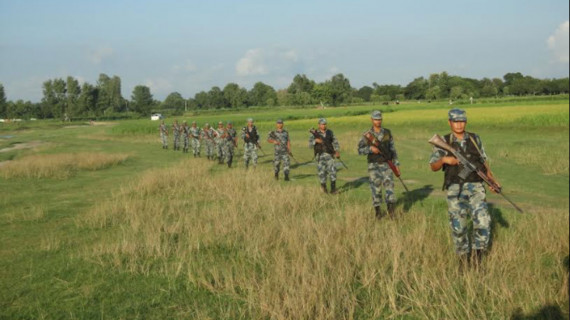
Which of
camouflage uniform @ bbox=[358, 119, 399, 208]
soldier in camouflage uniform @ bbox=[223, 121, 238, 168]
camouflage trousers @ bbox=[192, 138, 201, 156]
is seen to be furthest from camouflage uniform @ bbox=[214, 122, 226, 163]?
camouflage uniform @ bbox=[358, 119, 399, 208]

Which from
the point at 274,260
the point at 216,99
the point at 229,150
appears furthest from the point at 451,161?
the point at 216,99

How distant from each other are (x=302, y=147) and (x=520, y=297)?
820 inches

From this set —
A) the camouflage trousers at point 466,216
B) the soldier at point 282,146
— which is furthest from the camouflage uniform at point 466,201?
the soldier at point 282,146

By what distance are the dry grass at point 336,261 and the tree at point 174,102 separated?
147691 mm

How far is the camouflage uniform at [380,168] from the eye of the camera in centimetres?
826

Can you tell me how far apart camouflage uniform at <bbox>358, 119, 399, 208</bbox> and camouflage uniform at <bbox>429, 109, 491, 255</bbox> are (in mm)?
2647

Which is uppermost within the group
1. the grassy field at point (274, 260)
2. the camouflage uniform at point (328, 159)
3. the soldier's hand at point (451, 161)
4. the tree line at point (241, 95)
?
the tree line at point (241, 95)

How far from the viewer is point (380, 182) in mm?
8461

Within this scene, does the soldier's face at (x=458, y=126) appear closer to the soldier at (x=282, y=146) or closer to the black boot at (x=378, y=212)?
the black boot at (x=378, y=212)

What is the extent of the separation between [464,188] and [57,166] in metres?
16.0

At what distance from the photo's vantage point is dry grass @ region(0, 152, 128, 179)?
15500 mm

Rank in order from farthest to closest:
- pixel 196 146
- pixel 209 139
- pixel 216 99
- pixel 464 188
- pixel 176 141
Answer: pixel 216 99 → pixel 176 141 → pixel 196 146 → pixel 209 139 → pixel 464 188

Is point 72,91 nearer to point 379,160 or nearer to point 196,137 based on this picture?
point 196,137

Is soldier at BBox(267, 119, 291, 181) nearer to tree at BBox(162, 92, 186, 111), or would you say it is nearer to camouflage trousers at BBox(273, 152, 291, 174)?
camouflage trousers at BBox(273, 152, 291, 174)
